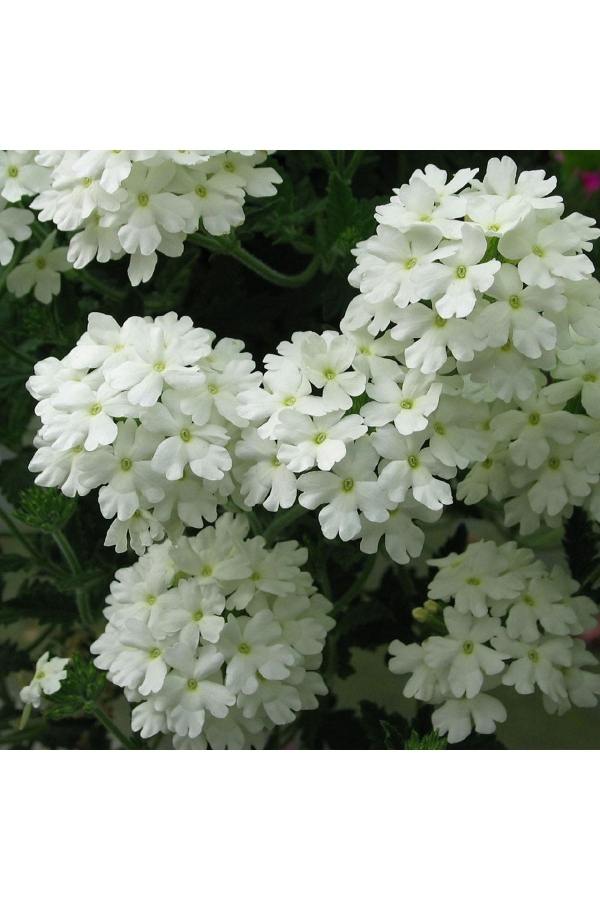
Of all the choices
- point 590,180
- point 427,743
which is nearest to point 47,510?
point 427,743

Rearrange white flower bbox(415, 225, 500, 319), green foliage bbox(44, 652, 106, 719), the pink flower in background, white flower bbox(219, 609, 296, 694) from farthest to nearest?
the pink flower in background → green foliage bbox(44, 652, 106, 719) → white flower bbox(219, 609, 296, 694) → white flower bbox(415, 225, 500, 319)

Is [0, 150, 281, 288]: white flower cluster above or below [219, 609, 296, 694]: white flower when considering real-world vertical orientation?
above

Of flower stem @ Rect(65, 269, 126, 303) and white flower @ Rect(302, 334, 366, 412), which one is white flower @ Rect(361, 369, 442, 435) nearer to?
white flower @ Rect(302, 334, 366, 412)

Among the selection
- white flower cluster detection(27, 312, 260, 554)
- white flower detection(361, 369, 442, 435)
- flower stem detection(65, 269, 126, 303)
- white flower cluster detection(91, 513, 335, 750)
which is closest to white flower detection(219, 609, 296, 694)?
white flower cluster detection(91, 513, 335, 750)

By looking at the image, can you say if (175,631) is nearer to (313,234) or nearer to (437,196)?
(437,196)

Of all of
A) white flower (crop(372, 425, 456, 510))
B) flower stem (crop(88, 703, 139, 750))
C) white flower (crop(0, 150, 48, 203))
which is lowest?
flower stem (crop(88, 703, 139, 750))

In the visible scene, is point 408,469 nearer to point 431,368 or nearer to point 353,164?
point 431,368

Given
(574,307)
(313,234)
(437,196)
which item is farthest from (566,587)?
(313,234)
